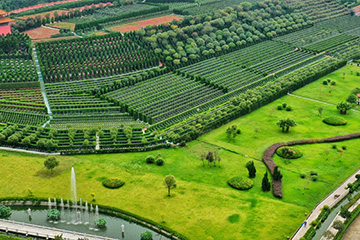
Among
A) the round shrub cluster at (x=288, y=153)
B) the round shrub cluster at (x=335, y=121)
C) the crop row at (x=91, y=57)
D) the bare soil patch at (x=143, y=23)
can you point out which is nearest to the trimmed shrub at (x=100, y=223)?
the round shrub cluster at (x=288, y=153)

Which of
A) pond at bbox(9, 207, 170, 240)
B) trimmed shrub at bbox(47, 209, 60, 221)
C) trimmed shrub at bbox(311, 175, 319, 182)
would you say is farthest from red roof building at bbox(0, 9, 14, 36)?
trimmed shrub at bbox(311, 175, 319, 182)

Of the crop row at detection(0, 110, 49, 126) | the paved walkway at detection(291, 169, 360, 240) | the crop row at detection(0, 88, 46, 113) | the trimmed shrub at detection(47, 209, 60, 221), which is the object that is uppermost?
the crop row at detection(0, 88, 46, 113)

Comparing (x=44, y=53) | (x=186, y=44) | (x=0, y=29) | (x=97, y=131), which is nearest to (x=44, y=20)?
(x=0, y=29)

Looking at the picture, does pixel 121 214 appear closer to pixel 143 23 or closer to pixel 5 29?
pixel 5 29

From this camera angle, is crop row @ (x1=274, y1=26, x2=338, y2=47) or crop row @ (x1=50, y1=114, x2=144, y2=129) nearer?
crop row @ (x1=50, y1=114, x2=144, y2=129)

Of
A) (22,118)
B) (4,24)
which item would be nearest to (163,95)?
(22,118)

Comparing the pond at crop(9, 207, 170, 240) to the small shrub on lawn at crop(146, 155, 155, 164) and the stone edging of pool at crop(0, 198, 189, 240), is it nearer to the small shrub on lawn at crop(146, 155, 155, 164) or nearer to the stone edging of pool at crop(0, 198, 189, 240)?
the stone edging of pool at crop(0, 198, 189, 240)

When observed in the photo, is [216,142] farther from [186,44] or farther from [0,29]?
[0,29]
